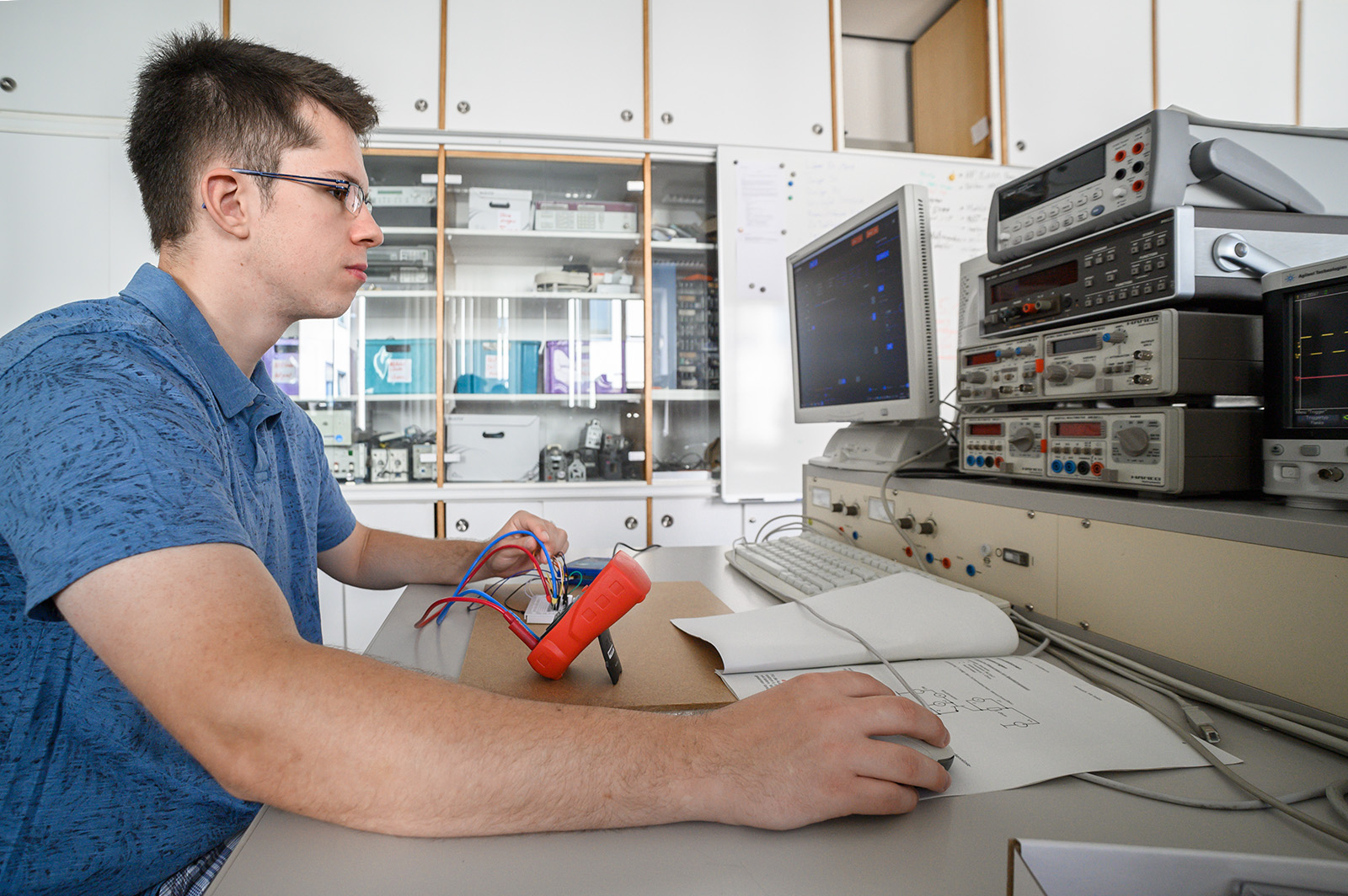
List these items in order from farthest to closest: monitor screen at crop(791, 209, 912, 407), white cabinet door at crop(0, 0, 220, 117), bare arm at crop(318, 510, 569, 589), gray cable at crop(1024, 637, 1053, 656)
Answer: white cabinet door at crop(0, 0, 220, 117) → monitor screen at crop(791, 209, 912, 407) → bare arm at crop(318, 510, 569, 589) → gray cable at crop(1024, 637, 1053, 656)

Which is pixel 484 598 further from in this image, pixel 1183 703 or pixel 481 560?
pixel 1183 703

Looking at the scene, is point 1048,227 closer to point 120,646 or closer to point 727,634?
point 727,634

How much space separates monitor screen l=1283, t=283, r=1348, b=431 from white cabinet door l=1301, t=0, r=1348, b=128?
10.9ft

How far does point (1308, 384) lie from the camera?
2.09 ft

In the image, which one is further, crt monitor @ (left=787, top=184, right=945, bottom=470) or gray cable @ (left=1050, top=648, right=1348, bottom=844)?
crt monitor @ (left=787, top=184, right=945, bottom=470)

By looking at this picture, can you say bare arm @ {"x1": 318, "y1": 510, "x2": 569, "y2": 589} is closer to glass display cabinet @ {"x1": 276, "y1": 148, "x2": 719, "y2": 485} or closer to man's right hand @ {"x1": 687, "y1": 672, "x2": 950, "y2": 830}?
man's right hand @ {"x1": 687, "y1": 672, "x2": 950, "y2": 830}

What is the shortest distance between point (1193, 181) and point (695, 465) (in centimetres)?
203

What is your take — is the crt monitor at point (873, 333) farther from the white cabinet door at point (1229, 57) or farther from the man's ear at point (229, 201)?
the white cabinet door at point (1229, 57)

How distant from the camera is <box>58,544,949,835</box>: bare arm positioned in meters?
0.41

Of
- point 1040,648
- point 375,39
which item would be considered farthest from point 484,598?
point 375,39

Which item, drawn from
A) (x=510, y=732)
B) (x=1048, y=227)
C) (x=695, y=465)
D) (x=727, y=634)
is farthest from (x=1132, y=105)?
(x=510, y=732)

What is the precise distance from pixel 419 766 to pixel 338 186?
0.75m

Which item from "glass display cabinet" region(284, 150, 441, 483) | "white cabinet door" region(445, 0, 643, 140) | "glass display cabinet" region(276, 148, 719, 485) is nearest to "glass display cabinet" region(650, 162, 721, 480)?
"glass display cabinet" region(276, 148, 719, 485)

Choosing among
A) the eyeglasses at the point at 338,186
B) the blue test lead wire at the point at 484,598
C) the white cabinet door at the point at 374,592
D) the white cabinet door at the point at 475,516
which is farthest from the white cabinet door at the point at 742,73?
the blue test lead wire at the point at 484,598
